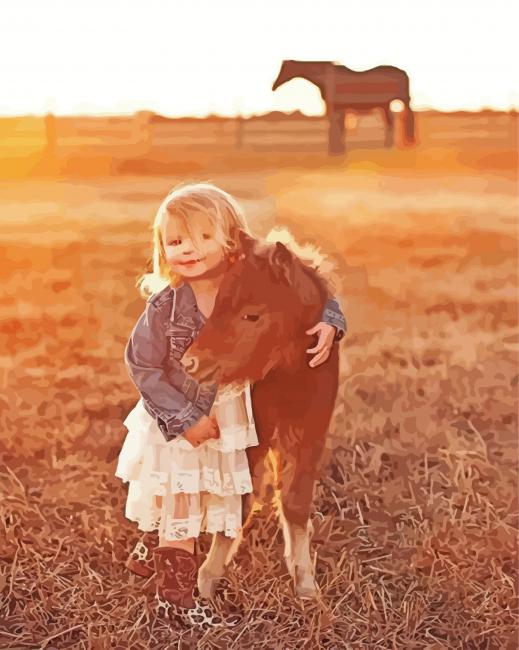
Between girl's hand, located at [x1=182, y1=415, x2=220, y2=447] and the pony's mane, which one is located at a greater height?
the pony's mane

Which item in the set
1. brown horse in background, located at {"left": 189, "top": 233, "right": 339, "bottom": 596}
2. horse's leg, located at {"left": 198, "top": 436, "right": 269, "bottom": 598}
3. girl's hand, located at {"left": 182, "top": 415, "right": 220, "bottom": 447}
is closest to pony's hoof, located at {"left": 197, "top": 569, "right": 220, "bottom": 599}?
horse's leg, located at {"left": 198, "top": 436, "right": 269, "bottom": 598}

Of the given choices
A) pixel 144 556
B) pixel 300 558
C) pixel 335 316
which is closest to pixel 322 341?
pixel 335 316

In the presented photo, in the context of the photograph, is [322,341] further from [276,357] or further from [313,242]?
[313,242]

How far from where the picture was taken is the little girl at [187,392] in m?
1.39

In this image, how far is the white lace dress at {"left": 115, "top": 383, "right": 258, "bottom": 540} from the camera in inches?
55.5

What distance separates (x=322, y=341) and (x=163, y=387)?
0.89ft

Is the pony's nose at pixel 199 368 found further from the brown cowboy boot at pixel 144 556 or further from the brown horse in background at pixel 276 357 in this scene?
the brown cowboy boot at pixel 144 556

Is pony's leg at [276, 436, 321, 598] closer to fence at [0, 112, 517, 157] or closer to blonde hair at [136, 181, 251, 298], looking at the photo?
blonde hair at [136, 181, 251, 298]

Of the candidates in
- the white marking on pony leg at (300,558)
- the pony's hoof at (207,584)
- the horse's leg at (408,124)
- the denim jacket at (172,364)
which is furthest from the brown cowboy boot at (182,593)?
the horse's leg at (408,124)

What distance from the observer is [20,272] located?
4.87 feet

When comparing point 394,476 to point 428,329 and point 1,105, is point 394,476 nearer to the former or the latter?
point 428,329

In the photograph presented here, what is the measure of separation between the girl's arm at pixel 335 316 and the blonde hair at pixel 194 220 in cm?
18

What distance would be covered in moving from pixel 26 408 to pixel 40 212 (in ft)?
1.15

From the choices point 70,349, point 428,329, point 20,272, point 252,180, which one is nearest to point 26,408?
point 70,349
